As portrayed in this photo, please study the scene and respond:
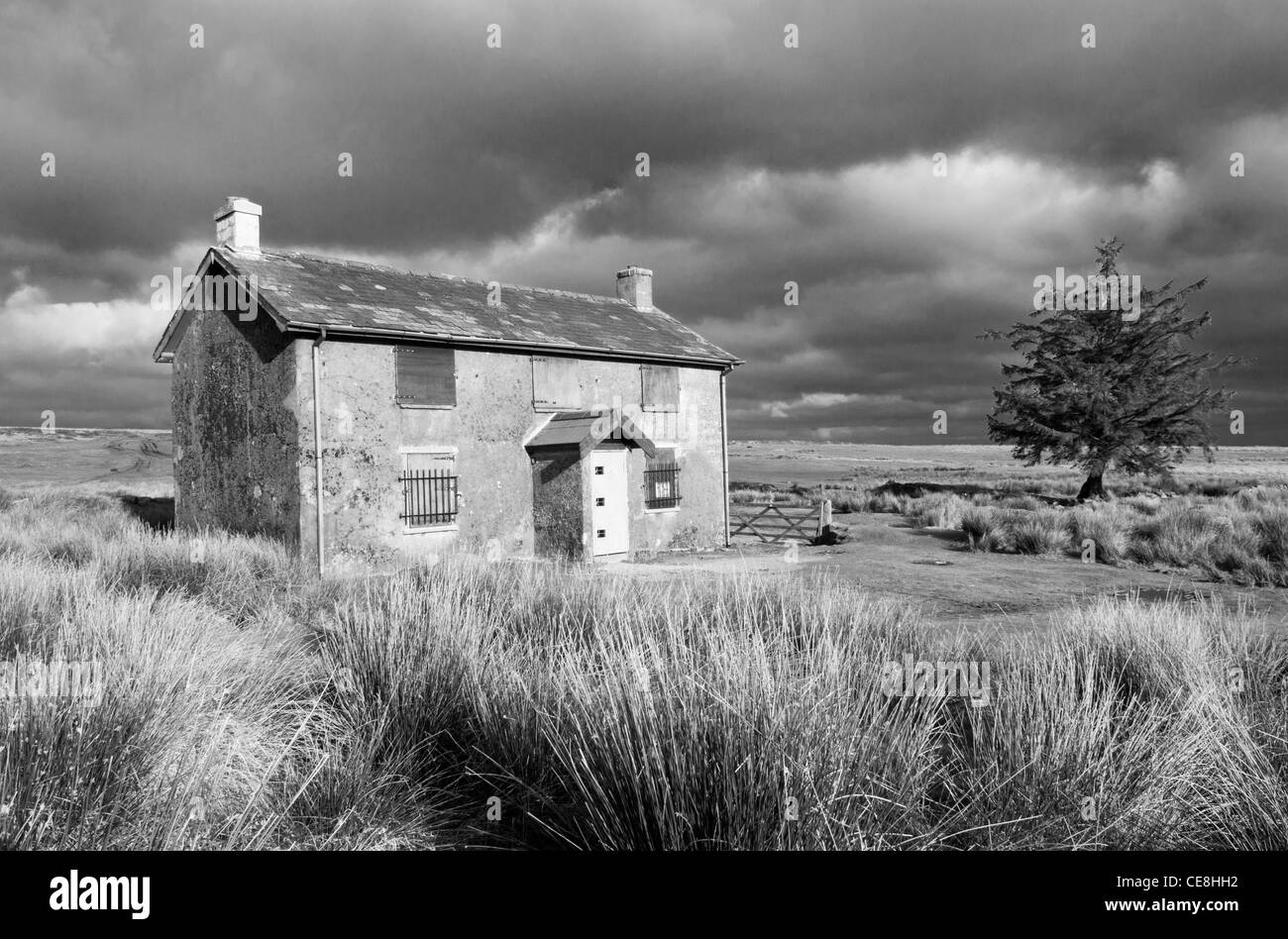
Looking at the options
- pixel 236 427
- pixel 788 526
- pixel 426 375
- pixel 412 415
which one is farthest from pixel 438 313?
pixel 788 526

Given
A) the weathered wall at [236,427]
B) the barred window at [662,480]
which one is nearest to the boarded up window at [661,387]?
the barred window at [662,480]

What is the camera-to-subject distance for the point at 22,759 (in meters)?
3.58

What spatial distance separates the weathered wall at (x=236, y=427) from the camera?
1474 centimetres

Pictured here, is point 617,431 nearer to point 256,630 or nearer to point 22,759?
point 256,630

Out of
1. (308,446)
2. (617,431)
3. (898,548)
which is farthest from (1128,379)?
(308,446)

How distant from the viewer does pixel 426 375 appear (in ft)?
→ 52.4

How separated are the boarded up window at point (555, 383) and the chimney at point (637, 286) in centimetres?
551

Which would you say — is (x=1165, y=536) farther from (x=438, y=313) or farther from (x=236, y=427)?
(x=236, y=427)

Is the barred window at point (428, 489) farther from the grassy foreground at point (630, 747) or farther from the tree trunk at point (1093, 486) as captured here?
the tree trunk at point (1093, 486)

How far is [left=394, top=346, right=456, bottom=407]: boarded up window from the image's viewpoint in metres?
15.7

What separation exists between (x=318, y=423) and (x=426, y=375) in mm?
2374

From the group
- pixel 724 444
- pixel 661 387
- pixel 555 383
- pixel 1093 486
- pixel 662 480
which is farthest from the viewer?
pixel 1093 486
